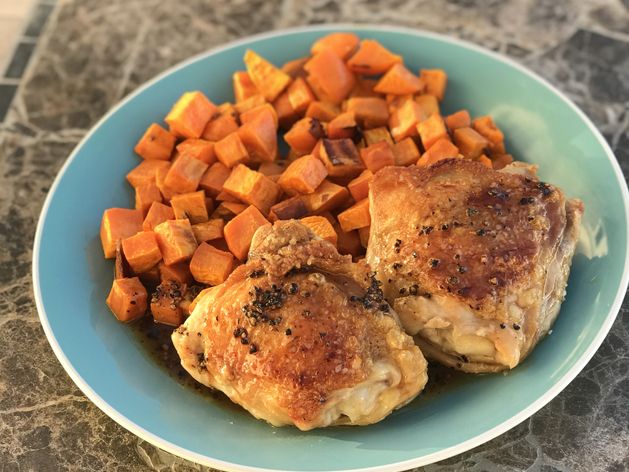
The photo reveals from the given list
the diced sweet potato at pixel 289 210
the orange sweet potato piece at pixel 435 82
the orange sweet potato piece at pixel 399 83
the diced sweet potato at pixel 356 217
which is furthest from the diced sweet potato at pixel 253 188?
the orange sweet potato piece at pixel 435 82

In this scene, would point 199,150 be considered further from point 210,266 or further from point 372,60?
point 372,60

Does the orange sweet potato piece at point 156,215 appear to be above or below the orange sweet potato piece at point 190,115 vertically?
below

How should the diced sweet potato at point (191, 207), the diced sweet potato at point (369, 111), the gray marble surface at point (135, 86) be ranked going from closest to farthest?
the gray marble surface at point (135, 86) → the diced sweet potato at point (191, 207) → the diced sweet potato at point (369, 111)

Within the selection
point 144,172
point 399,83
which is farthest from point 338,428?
point 399,83

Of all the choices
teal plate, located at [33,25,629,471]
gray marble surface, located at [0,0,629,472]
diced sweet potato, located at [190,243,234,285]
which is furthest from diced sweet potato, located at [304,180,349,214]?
gray marble surface, located at [0,0,629,472]

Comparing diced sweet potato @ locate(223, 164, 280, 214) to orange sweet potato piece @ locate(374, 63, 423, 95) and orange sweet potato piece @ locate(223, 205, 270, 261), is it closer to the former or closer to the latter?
orange sweet potato piece @ locate(223, 205, 270, 261)

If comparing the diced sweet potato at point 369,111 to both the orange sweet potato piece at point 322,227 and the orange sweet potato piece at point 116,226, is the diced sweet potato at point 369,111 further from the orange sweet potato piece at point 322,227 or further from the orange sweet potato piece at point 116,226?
the orange sweet potato piece at point 116,226

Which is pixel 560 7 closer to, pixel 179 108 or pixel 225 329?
pixel 179 108
